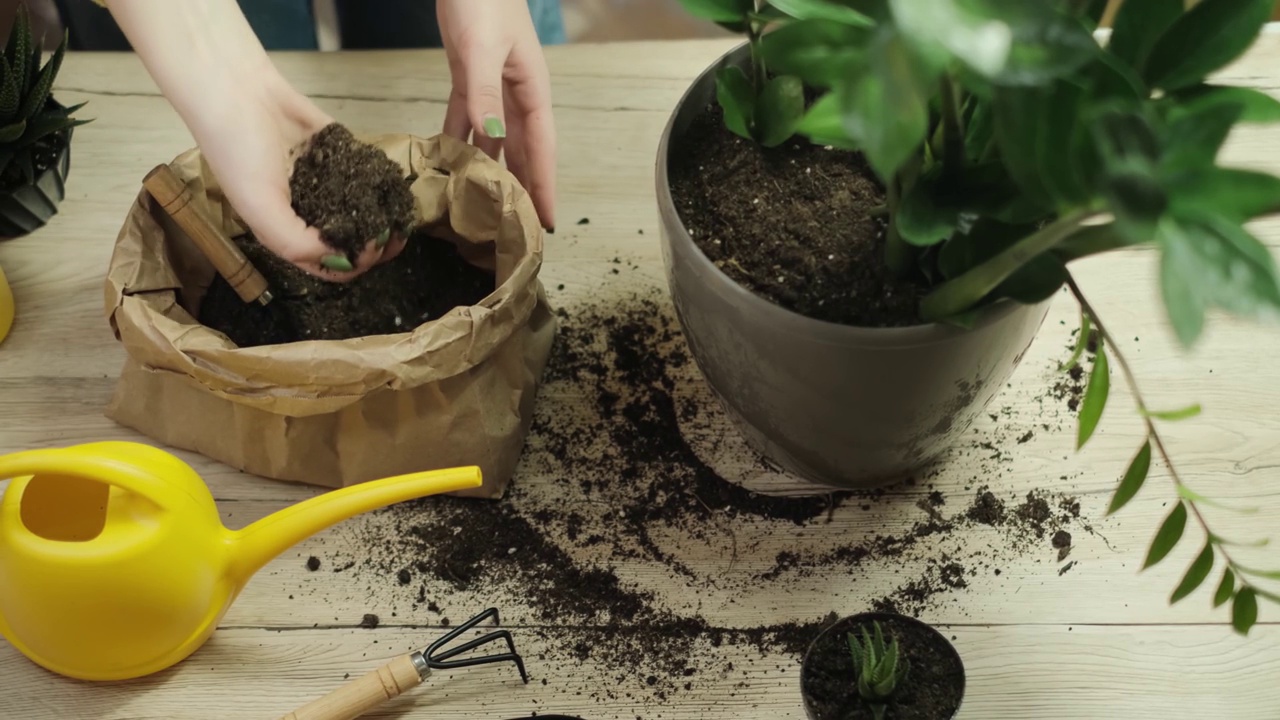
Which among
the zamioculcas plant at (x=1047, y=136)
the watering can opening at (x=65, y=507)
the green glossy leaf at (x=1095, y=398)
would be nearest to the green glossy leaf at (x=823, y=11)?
the zamioculcas plant at (x=1047, y=136)

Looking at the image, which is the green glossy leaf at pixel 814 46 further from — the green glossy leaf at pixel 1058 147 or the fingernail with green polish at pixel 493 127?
the fingernail with green polish at pixel 493 127

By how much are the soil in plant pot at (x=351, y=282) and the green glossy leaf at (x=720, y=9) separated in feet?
1.01

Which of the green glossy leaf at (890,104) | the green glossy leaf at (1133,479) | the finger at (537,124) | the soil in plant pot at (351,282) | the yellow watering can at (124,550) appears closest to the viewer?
the green glossy leaf at (890,104)

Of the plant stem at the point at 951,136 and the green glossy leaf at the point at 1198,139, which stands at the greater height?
the green glossy leaf at the point at 1198,139

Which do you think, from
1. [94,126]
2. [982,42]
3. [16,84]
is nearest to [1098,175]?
[982,42]

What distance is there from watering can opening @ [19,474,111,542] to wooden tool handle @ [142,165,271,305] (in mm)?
194

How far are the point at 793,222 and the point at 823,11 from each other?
7.9 inches

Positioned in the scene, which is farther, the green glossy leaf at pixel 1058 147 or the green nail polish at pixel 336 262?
the green nail polish at pixel 336 262

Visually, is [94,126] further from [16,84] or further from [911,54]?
[911,54]

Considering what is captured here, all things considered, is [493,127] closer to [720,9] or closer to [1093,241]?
[720,9]

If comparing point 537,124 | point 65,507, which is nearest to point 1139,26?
point 537,124

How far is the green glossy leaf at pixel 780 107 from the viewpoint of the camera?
23.8 inches

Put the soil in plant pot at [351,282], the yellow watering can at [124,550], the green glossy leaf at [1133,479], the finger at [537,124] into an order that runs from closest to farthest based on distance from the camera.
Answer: the green glossy leaf at [1133,479]
the yellow watering can at [124,550]
the soil in plant pot at [351,282]
the finger at [537,124]

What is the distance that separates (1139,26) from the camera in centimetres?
48
